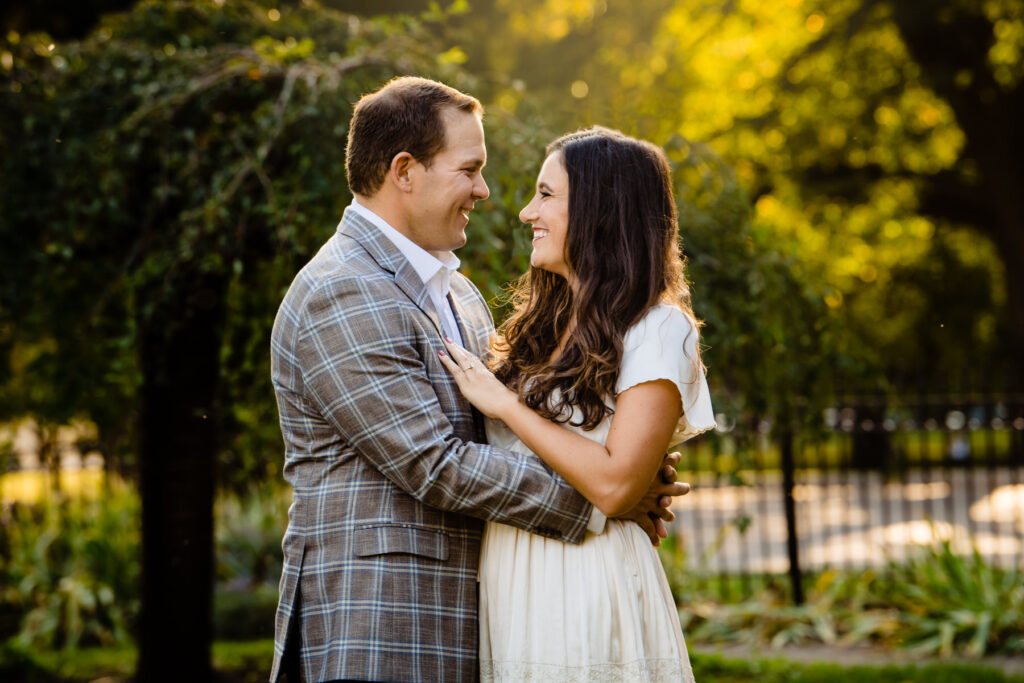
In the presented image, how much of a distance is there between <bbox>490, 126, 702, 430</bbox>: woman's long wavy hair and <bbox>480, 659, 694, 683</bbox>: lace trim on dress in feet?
1.84

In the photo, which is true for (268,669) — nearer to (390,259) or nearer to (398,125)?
(390,259)

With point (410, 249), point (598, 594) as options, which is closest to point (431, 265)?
point (410, 249)

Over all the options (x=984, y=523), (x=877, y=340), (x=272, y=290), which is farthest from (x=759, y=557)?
(x=877, y=340)

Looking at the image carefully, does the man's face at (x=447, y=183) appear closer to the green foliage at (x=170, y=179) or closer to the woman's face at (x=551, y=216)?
the woman's face at (x=551, y=216)

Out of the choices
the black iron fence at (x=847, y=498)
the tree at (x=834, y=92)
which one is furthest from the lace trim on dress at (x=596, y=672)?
the tree at (x=834, y=92)

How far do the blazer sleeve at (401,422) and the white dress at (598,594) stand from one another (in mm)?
98

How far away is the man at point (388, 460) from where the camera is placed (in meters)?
2.12

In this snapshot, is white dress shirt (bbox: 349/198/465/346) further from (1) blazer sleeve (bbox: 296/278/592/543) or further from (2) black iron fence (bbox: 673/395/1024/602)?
(2) black iron fence (bbox: 673/395/1024/602)

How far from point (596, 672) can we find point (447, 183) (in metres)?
1.24

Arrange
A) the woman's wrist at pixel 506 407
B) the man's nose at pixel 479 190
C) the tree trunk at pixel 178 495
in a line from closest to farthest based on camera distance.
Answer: the woman's wrist at pixel 506 407, the man's nose at pixel 479 190, the tree trunk at pixel 178 495

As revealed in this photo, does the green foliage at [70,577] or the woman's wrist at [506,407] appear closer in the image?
the woman's wrist at [506,407]

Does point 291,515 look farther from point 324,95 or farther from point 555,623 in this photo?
point 324,95

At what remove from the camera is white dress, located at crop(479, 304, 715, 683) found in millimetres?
2166

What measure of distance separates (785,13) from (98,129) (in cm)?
1178
